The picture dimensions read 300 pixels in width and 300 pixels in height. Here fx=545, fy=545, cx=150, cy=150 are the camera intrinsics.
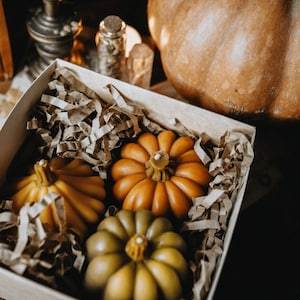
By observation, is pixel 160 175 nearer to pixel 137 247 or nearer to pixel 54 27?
pixel 137 247

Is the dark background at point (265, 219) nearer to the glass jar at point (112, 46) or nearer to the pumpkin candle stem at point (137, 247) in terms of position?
the glass jar at point (112, 46)

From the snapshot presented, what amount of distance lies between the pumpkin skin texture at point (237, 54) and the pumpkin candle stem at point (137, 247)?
0.35m

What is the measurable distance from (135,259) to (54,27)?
1.77ft

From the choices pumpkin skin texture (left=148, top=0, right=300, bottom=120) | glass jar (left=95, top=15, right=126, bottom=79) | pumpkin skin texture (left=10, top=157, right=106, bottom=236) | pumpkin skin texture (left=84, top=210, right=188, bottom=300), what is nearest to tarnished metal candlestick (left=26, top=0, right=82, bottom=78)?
glass jar (left=95, top=15, right=126, bottom=79)

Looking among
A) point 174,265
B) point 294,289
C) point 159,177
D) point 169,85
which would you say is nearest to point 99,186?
point 159,177

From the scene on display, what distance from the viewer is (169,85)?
1.21 meters

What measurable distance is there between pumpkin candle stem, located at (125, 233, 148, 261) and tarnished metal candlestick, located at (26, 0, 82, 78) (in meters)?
0.50

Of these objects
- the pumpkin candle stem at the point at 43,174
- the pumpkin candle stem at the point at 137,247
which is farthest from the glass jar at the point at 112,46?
the pumpkin candle stem at the point at 137,247

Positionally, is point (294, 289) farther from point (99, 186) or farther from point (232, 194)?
point (99, 186)

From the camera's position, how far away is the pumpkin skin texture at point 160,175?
0.89m

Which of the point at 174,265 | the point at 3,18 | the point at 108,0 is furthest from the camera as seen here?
the point at 108,0

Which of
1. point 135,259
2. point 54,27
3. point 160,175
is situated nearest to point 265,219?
point 160,175

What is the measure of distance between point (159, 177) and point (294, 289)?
0.46m

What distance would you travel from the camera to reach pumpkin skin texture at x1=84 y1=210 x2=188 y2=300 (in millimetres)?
763
